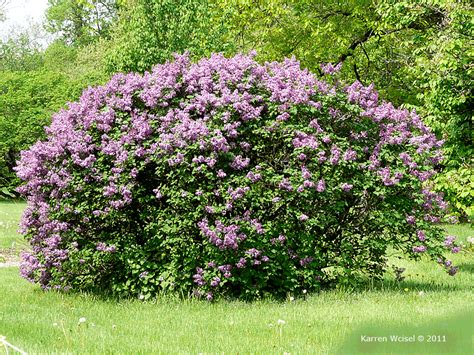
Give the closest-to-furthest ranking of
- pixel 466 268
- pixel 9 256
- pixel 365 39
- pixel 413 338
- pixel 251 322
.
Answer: pixel 413 338 → pixel 251 322 → pixel 466 268 → pixel 9 256 → pixel 365 39

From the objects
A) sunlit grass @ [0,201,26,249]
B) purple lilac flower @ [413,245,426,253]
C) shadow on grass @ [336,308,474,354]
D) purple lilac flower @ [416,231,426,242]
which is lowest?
shadow on grass @ [336,308,474,354]

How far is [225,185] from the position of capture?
8273mm

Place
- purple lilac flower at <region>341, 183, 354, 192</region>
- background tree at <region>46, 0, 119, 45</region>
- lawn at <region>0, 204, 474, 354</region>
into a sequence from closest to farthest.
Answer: lawn at <region>0, 204, 474, 354</region> → purple lilac flower at <region>341, 183, 354, 192</region> → background tree at <region>46, 0, 119, 45</region>

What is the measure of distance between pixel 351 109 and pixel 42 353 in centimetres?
535

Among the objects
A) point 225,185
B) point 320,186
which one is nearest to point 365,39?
point 320,186

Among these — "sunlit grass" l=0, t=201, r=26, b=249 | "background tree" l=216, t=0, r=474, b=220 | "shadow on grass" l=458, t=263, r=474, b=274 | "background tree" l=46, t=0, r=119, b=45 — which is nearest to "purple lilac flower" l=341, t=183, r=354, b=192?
"shadow on grass" l=458, t=263, r=474, b=274

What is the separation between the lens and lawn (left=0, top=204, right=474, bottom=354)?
18.0 feet

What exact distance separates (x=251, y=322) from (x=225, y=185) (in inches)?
82.2

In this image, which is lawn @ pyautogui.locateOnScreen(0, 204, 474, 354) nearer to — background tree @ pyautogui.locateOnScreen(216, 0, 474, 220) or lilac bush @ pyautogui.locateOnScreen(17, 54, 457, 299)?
lilac bush @ pyautogui.locateOnScreen(17, 54, 457, 299)

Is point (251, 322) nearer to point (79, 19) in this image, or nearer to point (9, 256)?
point (9, 256)

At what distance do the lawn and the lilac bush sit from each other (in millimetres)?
472

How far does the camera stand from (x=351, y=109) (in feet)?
29.1

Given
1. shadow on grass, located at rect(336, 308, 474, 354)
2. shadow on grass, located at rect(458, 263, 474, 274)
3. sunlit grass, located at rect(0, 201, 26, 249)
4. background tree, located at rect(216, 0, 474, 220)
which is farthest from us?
sunlit grass, located at rect(0, 201, 26, 249)

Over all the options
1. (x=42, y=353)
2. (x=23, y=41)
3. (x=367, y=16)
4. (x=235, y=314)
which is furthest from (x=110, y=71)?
(x=23, y=41)
